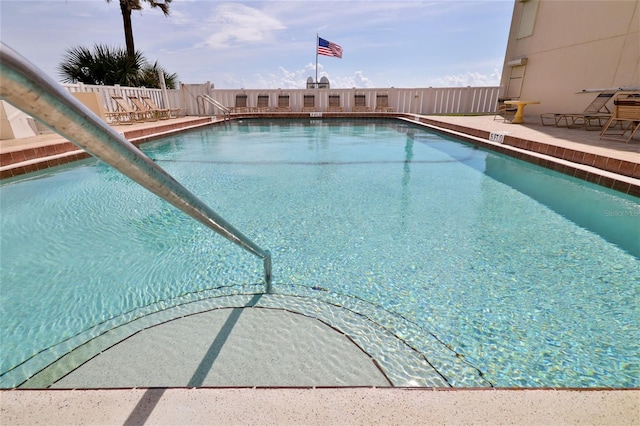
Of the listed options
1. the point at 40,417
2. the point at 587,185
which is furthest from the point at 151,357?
the point at 587,185

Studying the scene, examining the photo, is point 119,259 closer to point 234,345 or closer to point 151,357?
point 151,357

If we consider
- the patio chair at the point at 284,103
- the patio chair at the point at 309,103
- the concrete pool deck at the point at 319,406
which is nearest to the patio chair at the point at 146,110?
the patio chair at the point at 284,103

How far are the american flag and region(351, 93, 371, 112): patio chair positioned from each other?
411 centimetres

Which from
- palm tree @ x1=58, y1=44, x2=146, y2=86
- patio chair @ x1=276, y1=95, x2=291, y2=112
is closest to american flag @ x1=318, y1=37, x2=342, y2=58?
patio chair @ x1=276, y1=95, x2=291, y2=112

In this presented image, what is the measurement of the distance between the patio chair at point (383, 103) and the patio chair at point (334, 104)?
189 cm

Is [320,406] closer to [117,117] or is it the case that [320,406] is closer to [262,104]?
[117,117]

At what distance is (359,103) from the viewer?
15.4 meters

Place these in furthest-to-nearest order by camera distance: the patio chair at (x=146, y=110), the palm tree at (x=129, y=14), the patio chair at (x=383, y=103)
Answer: the patio chair at (x=383, y=103) < the palm tree at (x=129, y=14) < the patio chair at (x=146, y=110)

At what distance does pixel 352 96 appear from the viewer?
602 inches

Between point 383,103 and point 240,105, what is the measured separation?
23.8 ft

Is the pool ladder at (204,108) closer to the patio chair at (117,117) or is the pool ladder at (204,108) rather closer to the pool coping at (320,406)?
the patio chair at (117,117)

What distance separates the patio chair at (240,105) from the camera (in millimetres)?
15133

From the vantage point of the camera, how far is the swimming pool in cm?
174

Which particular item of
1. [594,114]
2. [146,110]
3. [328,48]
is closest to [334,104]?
[328,48]
